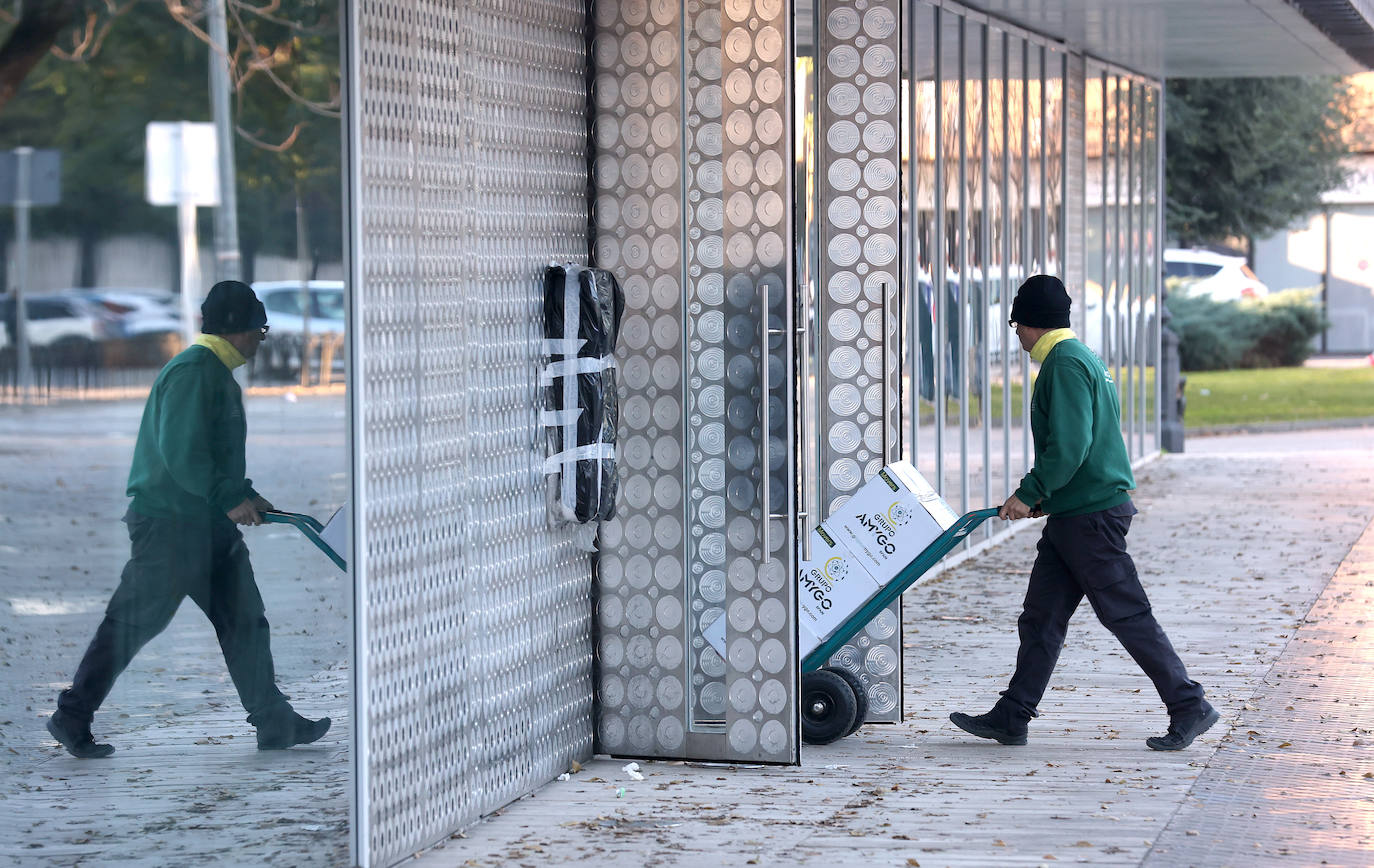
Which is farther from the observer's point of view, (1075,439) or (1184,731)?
(1184,731)

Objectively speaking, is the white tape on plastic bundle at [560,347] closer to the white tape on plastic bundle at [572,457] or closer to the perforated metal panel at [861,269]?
the white tape on plastic bundle at [572,457]

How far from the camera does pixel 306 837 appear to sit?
18.4 feet

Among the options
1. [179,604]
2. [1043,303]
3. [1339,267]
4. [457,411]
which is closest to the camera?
[179,604]

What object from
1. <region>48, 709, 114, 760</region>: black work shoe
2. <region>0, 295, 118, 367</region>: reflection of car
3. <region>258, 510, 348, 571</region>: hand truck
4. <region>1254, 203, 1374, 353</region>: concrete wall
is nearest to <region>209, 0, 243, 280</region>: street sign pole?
<region>0, 295, 118, 367</region>: reflection of car

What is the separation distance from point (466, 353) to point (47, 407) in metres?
1.92

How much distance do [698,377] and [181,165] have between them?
8.95 feet

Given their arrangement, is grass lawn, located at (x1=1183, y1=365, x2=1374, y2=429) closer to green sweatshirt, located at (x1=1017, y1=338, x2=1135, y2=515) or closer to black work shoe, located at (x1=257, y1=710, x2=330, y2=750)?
green sweatshirt, located at (x1=1017, y1=338, x2=1135, y2=515)

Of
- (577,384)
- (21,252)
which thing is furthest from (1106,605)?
(21,252)

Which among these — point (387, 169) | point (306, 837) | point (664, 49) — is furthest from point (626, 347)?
point (306, 837)

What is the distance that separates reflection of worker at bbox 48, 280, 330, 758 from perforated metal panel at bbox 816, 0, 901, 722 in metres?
3.03

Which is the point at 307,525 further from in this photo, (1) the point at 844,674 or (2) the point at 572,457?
(1) the point at 844,674

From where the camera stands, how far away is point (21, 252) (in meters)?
4.36

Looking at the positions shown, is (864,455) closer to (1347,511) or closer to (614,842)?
→ (614,842)

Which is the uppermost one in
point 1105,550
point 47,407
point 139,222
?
point 139,222
